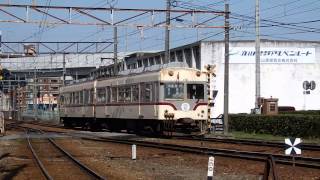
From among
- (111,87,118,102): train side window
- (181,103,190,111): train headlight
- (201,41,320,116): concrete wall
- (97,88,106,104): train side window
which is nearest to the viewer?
(181,103,190,111): train headlight

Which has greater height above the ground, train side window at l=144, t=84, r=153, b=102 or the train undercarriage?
train side window at l=144, t=84, r=153, b=102

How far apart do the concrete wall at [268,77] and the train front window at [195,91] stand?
64.9 feet

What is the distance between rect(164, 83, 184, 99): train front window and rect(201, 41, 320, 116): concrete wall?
67.2ft

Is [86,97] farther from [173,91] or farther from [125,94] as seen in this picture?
[173,91]

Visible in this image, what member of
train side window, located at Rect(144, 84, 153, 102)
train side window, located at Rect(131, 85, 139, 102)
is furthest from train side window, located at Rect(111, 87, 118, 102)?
train side window, located at Rect(144, 84, 153, 102)

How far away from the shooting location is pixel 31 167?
18.1m

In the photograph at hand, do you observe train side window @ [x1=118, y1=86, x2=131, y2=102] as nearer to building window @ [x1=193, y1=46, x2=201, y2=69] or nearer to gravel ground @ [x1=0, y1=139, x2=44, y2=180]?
gravel ground @ [x1=0, y1=139, x2=44, y2=180]

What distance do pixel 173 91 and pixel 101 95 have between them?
8.97m

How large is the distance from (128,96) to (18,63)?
55098mm

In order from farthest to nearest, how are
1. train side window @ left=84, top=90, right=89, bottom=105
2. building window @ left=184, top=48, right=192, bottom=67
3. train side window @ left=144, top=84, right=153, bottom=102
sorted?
1. building window @ left=184, top=48, right=192, bottom=67
2. train side window @ left=84, top=90, right=89, bottom=105
3. train side window @ left=144, top=84, right=153, bottom=102

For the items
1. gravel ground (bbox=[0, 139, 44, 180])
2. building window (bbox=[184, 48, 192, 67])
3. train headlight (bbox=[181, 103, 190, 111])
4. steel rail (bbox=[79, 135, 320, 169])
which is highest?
building window (bbox=[184, 48, 192, 67])

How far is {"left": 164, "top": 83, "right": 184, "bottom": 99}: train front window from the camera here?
96.3ft

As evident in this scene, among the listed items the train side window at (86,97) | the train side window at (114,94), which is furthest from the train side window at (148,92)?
the train side window at (86,97)

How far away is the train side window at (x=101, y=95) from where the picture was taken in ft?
120
